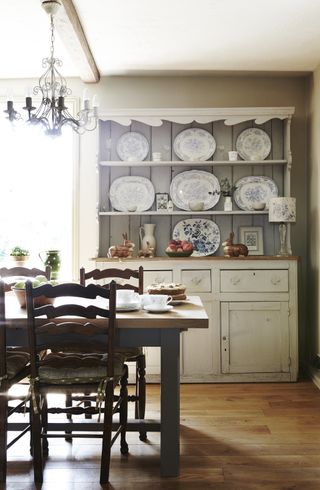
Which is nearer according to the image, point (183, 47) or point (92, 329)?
point (92, 329)

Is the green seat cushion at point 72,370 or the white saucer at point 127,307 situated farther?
the white saucer at point 127,307

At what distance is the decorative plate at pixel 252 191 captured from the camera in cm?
449

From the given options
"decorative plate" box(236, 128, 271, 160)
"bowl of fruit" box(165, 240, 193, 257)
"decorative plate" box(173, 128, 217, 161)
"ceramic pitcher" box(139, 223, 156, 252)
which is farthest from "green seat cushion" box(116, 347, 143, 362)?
"decorative plate" box(236, 128, 271, 160)

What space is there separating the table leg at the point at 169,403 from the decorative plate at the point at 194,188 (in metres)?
2.17

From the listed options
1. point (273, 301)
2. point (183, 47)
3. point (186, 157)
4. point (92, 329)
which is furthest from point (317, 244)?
point (92, 329)

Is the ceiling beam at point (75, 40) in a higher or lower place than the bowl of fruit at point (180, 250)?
higher

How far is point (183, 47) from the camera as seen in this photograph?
388cm

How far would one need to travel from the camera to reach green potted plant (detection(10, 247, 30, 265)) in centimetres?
436

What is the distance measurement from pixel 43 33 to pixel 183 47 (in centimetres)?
101

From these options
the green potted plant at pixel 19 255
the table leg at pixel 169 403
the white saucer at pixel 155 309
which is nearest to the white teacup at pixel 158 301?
the white saucer at pixel 155 309

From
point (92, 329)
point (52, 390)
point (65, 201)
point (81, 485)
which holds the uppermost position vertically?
point (65, 201)

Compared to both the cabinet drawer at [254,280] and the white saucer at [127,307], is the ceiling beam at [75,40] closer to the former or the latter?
the white saucer at [127,307]

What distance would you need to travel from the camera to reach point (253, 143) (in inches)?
178

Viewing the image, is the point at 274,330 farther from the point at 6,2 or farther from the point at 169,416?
the point at 6,2
